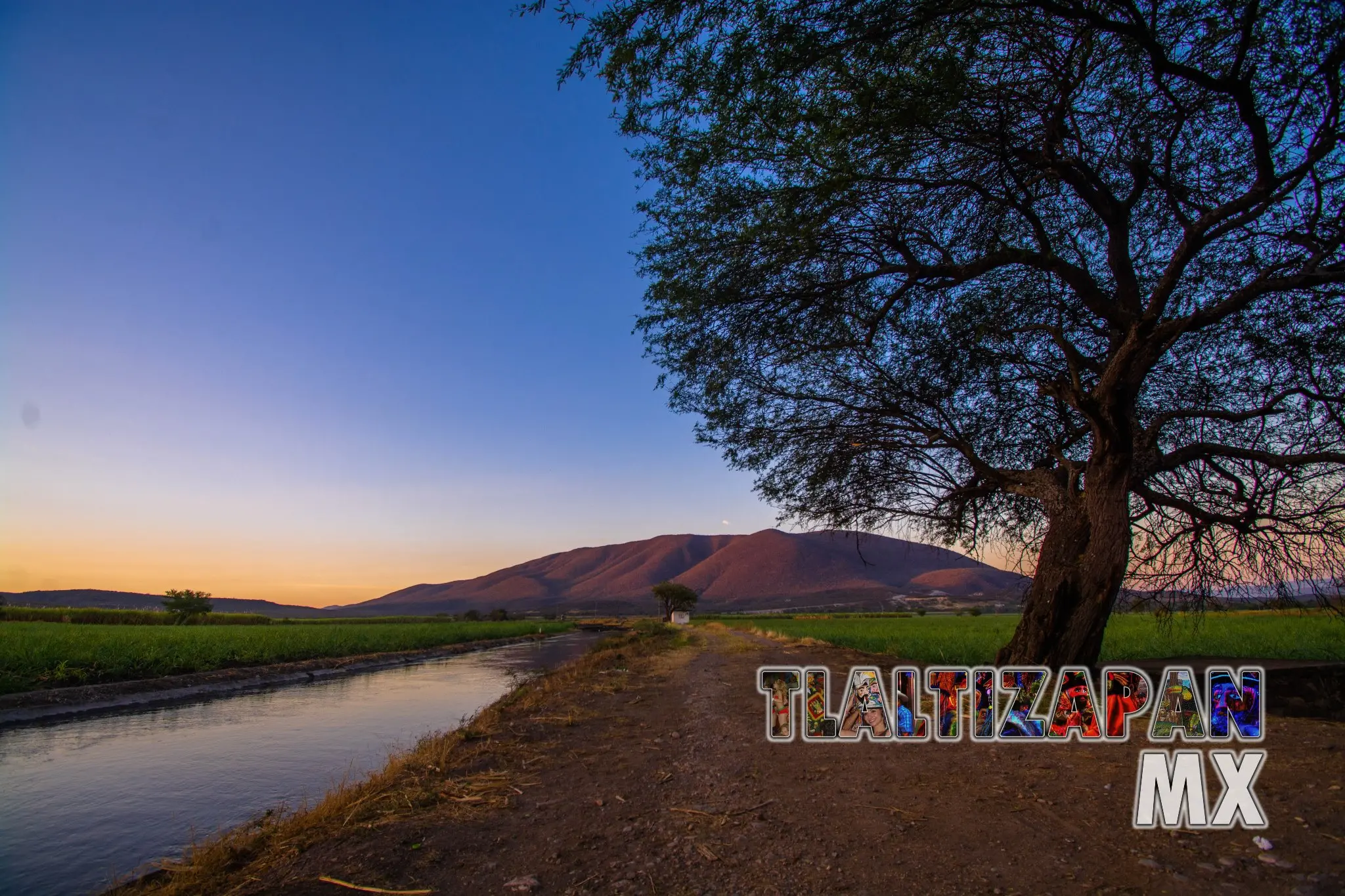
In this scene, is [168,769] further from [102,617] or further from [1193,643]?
[102,617]

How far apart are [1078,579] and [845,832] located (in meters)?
5.88

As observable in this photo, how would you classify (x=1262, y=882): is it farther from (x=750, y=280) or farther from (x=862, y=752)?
(x=750, y=280)

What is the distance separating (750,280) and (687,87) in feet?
9.41

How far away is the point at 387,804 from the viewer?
208 inches

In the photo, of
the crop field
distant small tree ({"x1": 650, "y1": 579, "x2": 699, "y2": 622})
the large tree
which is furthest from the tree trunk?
distant small tree ({"x1": 650, "y1": 579, "x2": 699, "y2": 622})

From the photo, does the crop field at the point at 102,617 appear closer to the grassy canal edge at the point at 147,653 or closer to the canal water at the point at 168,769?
the grassy canal edge at the point at 147,653

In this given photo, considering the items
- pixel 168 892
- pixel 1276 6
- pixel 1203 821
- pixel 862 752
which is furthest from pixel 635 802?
pixel 1276 6

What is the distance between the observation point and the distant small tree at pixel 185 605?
177 feet

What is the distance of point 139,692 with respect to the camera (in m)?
16.5

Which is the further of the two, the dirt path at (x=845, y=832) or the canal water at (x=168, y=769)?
the canal water at (x=168, y=769)

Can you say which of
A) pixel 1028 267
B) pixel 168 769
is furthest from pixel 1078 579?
pixel 168 769

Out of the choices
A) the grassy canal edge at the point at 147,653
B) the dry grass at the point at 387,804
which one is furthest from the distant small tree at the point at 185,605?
the dry grass at the point at 387,804

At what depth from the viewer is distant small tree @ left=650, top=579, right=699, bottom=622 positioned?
106875 mm

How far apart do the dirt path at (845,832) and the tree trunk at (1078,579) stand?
2.01 metres
